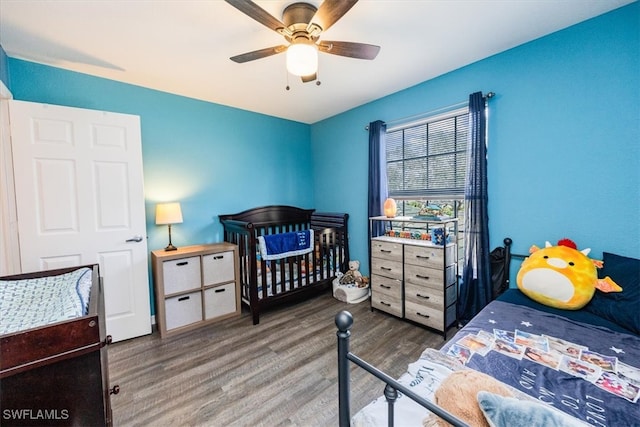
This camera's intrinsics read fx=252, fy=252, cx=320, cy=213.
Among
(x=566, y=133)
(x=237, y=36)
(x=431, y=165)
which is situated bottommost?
(x=431, y=165)

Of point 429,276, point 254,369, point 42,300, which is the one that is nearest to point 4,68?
point 42,300

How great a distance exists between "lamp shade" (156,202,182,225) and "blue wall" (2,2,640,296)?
0.69 feet

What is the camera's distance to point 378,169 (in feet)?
10.3

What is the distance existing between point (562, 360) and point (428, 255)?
1.25 metres

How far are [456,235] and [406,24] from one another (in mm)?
1924

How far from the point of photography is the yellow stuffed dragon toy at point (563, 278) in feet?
5.39

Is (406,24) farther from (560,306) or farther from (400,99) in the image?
(560,306)

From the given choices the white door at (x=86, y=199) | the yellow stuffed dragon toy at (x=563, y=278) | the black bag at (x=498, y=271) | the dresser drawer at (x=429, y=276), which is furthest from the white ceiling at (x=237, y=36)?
the dresser drawer at (x=429, y=276)

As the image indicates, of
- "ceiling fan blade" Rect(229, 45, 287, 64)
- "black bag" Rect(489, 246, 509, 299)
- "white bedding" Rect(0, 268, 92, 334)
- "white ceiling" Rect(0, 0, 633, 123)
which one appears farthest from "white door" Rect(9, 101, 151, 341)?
"black bag" Rect(489, 246, 509, 299)

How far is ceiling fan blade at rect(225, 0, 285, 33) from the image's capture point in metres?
1.25

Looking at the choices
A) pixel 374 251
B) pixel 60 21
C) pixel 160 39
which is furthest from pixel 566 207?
pixel 60 21

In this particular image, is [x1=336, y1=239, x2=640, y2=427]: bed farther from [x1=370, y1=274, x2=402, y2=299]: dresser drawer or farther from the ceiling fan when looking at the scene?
the ceiling fan

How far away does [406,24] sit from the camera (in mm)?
1815

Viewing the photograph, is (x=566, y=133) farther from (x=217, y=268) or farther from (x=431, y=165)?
(x=217, y=268)
